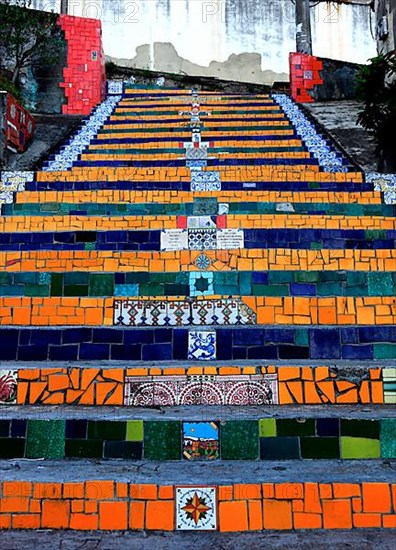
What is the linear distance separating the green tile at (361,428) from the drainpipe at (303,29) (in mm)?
10788

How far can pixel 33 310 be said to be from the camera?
303 cm

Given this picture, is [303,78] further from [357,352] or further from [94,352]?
[94,352]

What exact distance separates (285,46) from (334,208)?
12429mm

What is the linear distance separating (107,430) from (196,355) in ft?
2.25

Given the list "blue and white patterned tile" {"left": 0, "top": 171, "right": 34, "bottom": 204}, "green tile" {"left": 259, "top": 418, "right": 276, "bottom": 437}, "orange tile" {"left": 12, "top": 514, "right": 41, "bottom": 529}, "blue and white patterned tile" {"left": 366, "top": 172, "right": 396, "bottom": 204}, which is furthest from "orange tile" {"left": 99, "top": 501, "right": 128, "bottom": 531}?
"blue and white patterned tile" {"left": 366, "top": 172, "right": 396, "bottom": 204}

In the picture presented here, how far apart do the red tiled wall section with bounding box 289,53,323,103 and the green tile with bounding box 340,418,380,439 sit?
866 centimetres

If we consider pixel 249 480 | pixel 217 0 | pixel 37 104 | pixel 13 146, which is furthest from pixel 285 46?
pixel 249 480

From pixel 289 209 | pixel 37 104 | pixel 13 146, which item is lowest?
pixel 289 209

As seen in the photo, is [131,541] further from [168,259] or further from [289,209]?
[289,209]

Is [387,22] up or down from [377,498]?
up

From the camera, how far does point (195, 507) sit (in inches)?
76.2

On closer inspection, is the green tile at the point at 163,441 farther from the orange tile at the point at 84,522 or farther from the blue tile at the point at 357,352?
the blue tile at the point at 357,352

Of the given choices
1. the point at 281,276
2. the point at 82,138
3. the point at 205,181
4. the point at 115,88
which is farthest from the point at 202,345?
the point at 115,88

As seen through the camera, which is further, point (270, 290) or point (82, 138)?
point (82, 138)
